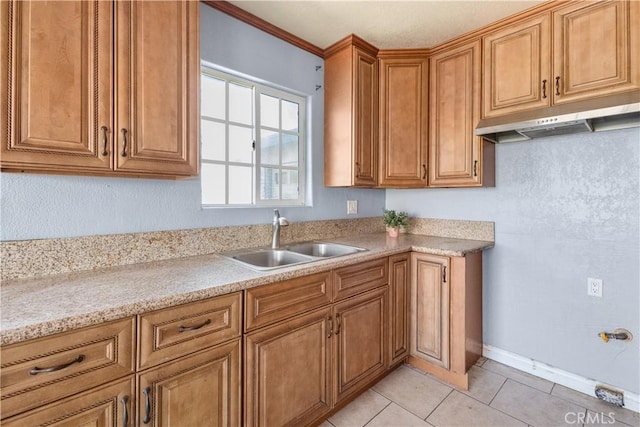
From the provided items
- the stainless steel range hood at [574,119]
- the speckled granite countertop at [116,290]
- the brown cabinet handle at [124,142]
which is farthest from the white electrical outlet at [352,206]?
the brown cabinet handle at [124,142]

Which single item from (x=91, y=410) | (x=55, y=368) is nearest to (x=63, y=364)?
(x=55, y=368)

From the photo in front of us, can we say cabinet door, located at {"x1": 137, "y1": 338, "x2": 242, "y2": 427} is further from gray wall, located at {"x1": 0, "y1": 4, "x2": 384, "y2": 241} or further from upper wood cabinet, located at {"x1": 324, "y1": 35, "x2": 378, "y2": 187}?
upper wood cabinet, located at {"x1": 324, "y1": 35, "x2": 378, "y2": 187}

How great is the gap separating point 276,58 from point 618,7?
6.43 feet

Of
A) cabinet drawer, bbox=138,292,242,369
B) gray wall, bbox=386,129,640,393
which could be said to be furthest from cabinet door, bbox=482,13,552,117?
cabinet drawer, bbox=138,292,242,369

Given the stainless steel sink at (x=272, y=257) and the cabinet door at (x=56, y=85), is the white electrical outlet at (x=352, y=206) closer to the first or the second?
the stainless steel sink at (x=272, y=257)

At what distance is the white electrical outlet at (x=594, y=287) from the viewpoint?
6.18 ft

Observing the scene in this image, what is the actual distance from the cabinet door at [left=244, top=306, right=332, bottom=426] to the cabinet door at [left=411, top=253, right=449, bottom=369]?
0.84 m

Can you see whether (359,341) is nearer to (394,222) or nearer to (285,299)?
(285,299)

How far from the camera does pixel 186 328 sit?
109 centimetres

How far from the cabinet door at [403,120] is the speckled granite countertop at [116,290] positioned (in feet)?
3.40

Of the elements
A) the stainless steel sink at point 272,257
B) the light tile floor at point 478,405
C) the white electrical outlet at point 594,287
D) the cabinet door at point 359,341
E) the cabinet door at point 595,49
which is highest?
the cabinet door at point 595,49

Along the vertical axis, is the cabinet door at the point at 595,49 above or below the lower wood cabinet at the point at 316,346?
above

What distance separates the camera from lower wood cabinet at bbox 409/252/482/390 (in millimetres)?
1970

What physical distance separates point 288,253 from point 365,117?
3.90 feet
